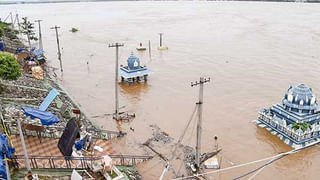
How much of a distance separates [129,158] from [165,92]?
1441 centimetres

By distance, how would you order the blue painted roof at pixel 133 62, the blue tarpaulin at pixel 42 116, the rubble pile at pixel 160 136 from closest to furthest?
1. the blue tarpaulin at pixel 42 116
2. the rubble pile at pixel 160 136
3. the blue painted roof at pixel 133 62

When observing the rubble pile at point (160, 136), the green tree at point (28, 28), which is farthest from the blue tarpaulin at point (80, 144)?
the green tree at point (28, 28)

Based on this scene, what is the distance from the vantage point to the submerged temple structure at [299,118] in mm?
19672

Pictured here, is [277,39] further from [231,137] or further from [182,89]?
[231,137]

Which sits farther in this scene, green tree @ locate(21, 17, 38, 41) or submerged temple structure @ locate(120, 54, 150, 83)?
green tree @ locate(21, 17, 38, 41)

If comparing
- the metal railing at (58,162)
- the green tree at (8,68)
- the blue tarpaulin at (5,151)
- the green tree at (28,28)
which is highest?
the green tree at (28,28)

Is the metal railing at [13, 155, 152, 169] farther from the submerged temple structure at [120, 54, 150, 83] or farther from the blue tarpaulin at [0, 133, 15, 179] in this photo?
the submerged temple structure at [120, 54, 150, 83]

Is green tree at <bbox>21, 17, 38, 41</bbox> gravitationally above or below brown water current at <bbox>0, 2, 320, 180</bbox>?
above

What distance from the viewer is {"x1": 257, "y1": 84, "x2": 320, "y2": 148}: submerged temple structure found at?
19.7 m

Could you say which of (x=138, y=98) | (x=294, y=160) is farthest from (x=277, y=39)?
(x=294, y=160)

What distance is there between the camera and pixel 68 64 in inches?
1650

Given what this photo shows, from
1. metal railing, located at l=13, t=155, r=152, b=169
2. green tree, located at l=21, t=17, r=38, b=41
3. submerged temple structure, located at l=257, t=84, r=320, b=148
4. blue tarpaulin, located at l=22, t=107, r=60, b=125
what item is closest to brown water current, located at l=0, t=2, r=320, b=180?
submerged temple structure, located at l=257, t=84, r=320, b=148

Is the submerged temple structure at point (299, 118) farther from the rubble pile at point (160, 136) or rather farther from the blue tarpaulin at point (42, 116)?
the blue tarpaulin at point (42, 116)

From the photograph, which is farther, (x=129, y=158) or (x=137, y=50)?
(x=137, y=50)
